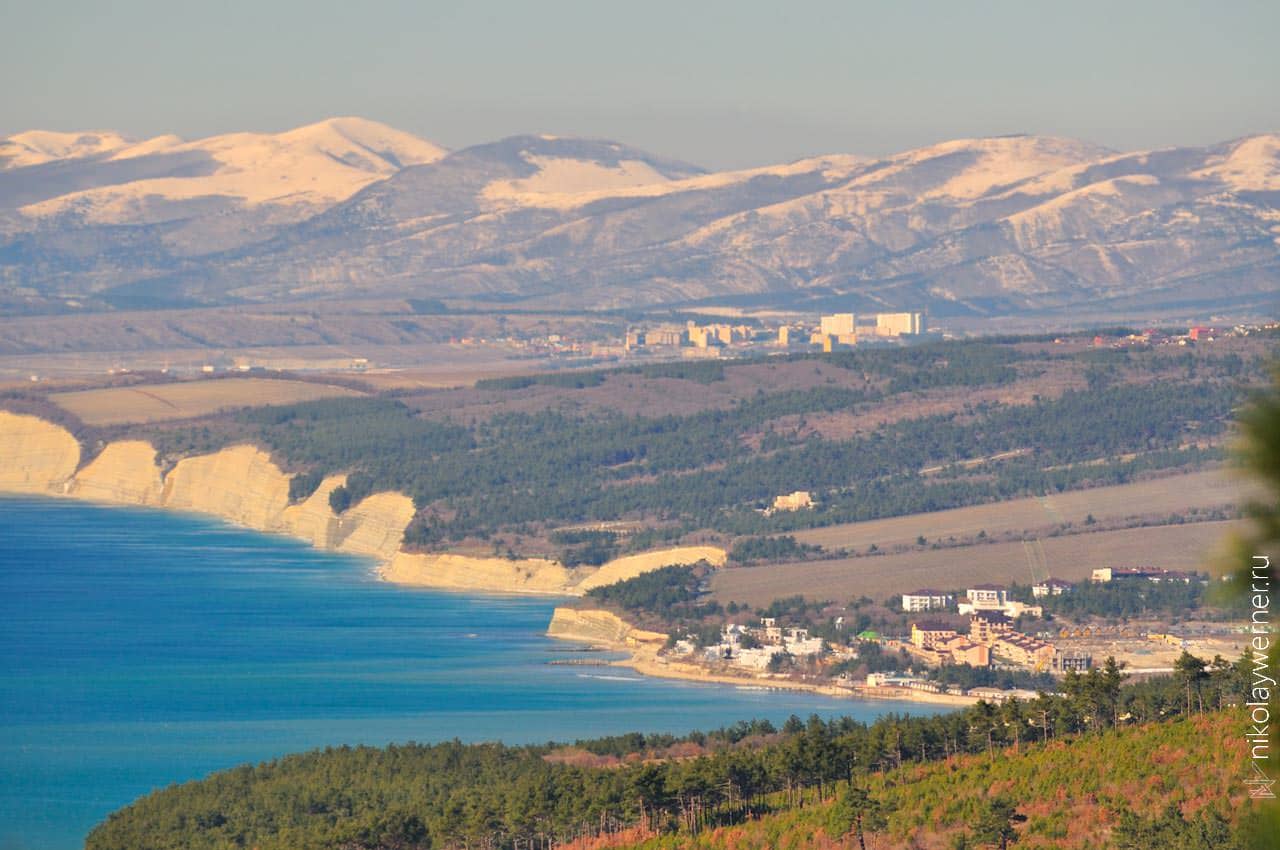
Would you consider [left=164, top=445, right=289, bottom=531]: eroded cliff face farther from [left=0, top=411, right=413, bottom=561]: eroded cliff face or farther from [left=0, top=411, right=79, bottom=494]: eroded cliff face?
[left=0, top=411, right=79, bottom=494]: eroded cliff face

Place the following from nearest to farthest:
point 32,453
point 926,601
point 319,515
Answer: point 926,601 → point 319,515 → point 32,453

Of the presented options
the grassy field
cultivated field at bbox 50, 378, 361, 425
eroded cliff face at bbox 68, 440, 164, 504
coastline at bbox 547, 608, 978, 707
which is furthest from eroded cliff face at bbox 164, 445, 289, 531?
coastline at bbox 547, 608, 978, 707

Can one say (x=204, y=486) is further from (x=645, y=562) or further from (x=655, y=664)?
(x=655, y=664)

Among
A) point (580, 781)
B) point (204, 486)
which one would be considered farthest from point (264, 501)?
point (580, 781)

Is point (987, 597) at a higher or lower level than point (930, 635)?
higher

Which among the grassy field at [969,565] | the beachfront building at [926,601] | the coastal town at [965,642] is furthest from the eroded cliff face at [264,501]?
the coastal town at [965,642]

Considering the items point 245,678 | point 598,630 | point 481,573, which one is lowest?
point 245,678

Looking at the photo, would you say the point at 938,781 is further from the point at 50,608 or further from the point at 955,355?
the point at 955,355

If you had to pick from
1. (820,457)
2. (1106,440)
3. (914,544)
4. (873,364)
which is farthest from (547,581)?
(873,364)
